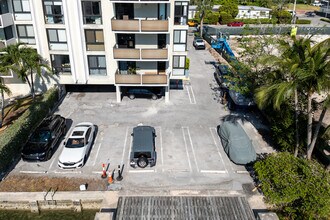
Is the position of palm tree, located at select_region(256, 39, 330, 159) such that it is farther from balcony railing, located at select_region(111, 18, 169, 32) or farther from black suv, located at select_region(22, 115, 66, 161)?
black suv, located at select_region(22, 115, 66, 161)

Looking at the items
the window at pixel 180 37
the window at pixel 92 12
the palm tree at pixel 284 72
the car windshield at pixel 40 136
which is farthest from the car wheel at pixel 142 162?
the window at pixel 92 12

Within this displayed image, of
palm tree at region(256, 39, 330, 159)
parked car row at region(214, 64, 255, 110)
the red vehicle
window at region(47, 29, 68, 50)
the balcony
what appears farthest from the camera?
the red vehicle

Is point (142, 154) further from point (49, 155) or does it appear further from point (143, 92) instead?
point (143, 92)

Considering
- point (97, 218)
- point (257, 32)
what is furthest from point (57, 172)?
point (257, 32)

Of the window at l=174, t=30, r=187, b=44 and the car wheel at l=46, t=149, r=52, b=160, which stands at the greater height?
the window at l=174, t=30, r=187, b=44

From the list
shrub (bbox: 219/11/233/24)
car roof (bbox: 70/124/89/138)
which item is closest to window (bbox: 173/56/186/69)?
car roof (bbox: 70/124/89/138)

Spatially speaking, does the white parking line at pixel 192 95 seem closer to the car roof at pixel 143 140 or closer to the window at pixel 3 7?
the car roof at pixel 143 140
